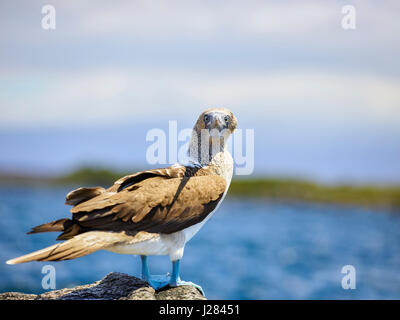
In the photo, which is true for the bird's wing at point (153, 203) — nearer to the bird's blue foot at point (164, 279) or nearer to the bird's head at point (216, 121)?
the bird's head at point (216, 121)

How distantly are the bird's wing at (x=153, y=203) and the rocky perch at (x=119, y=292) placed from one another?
1140 mm

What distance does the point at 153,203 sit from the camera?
7180 mm

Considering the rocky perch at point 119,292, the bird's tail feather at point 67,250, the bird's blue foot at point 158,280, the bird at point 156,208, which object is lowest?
the rocky perch at point 119,292

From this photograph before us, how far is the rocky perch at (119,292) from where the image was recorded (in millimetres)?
7504

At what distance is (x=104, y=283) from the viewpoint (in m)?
8.52

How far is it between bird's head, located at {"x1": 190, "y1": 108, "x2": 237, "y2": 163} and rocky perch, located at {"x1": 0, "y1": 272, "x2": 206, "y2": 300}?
7.43 feet

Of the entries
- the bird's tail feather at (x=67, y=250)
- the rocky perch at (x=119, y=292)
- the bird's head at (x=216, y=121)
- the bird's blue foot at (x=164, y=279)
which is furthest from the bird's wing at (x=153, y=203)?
the rocky perch at (x=119, y=292)

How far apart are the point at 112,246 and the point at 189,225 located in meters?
1.26

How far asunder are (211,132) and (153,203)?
163 cm

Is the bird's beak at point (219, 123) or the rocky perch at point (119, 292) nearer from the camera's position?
the rocky perch at point (119, 292)

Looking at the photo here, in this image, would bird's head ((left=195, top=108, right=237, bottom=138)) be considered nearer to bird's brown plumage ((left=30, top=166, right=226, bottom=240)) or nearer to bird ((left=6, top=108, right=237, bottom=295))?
bird ((left=6, top=108, right=237, bottom=295))

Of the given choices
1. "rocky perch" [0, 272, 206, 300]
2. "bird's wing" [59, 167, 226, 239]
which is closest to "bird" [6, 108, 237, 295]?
"bird's wing" [59, 167, 226, 239]
